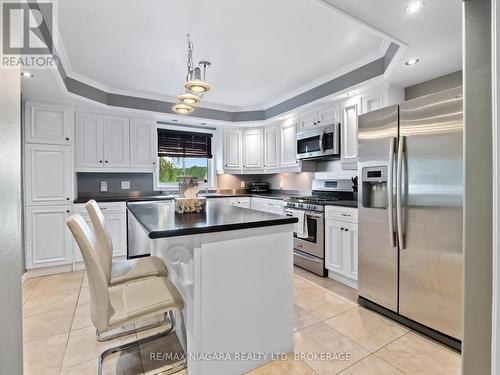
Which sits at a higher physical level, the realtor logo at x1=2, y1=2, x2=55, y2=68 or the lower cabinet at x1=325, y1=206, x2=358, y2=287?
the realtor logo at x1=2, y1=2, x2=55, y2=68

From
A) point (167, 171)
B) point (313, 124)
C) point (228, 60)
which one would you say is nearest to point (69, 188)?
point (167, 171)

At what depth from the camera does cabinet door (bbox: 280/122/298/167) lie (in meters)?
4.24

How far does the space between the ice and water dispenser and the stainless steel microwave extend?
3.45ft

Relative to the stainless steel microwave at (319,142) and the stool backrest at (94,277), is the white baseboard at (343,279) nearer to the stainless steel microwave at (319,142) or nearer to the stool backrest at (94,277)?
the stainless steel microwave at (319,142)

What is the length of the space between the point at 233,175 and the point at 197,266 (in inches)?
159

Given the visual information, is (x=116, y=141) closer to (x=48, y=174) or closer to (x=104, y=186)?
(x=104, y=186)

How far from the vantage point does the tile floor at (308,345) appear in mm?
1669

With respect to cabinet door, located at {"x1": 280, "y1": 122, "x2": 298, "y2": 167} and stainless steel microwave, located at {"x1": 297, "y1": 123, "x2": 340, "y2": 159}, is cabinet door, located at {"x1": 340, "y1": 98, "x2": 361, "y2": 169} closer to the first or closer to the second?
stainless steel microwave, located at {"x1": 297, "y1": 123, "x2": 340, "y2": 159}

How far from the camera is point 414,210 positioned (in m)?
2.02

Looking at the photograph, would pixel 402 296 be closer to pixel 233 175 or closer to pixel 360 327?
pixel 360 327

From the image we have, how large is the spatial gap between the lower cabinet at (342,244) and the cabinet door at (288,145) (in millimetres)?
1425

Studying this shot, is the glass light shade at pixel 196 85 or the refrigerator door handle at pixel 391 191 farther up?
the glass light shade at pixel 196 85

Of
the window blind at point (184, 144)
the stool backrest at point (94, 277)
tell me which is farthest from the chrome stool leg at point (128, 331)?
the window blind at point (184, 144)

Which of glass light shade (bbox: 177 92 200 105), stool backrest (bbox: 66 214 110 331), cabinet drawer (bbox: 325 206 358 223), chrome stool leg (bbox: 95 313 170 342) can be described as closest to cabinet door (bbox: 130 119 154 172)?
glass light shade (bbox: 177 92 200 105)
